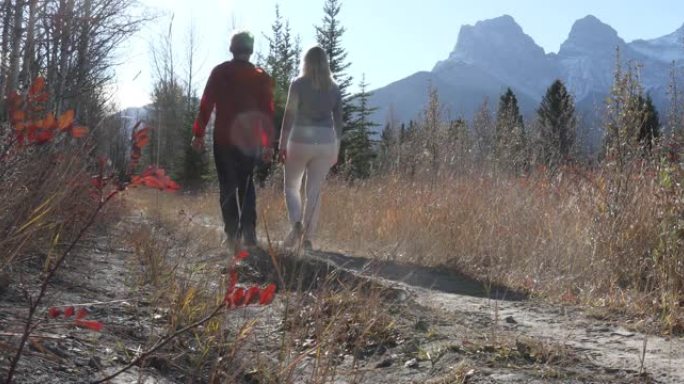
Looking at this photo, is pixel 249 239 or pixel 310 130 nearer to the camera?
pixel 249 239

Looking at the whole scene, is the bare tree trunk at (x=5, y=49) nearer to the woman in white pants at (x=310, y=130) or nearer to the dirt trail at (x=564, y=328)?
the woman in white pants at (x=310, y=130)

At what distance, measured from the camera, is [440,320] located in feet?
9.10

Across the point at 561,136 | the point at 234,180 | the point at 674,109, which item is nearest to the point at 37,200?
the point at 234,180

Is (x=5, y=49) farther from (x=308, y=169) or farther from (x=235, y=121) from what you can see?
(x=308, y=169)

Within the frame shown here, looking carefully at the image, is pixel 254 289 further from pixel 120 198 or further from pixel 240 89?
pixel 120 198

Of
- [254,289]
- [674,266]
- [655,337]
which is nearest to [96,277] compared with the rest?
[254,289]

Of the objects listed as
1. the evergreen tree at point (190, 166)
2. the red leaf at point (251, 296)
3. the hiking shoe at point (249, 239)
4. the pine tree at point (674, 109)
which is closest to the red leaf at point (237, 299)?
the red leaf at point (251, 296)

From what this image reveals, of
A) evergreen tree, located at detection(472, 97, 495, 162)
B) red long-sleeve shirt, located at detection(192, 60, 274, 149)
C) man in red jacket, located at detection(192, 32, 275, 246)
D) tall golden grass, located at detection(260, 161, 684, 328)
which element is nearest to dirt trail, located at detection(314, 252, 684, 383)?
tall golden grass, located at detection(260, 161, 684, 328)

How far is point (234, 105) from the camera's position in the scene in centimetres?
485

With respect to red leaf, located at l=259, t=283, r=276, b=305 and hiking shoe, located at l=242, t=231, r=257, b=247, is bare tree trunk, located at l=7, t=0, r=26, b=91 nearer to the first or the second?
hiking shoe, located at l=242, t=231, r=257, b=247

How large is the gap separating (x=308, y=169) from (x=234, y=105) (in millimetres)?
782

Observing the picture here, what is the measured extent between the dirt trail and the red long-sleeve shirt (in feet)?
5.37

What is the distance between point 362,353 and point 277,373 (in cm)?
58

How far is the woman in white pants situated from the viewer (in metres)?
5.09
